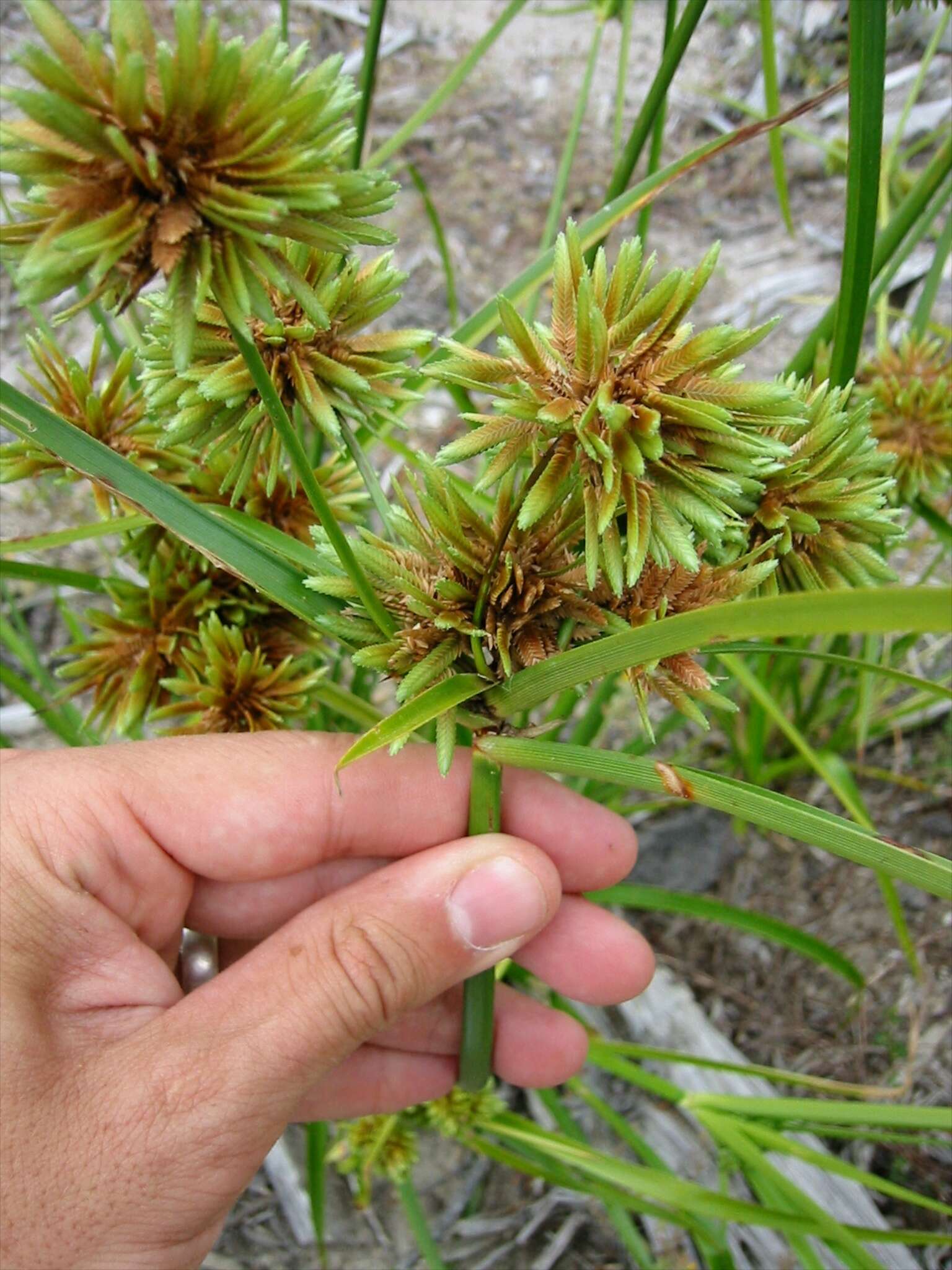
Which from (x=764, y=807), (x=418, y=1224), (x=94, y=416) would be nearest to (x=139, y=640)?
(x=94, y=416)

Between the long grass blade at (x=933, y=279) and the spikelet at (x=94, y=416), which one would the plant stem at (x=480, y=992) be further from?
the long grass blade at (x=933, y=279)

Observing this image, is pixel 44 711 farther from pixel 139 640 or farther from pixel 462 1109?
pixel 462 1109

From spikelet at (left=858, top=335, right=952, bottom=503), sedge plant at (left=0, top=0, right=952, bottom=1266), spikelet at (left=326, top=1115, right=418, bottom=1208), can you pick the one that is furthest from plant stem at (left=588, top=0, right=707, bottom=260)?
spikelet at (left=326, top=1115, right=418, bottom=1208)

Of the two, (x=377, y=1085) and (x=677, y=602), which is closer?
(x=677, y=602)

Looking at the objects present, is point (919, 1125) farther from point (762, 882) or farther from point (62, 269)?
point (62, 269)

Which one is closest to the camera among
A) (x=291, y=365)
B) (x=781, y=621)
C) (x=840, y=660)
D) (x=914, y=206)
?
(x=781, y=621)

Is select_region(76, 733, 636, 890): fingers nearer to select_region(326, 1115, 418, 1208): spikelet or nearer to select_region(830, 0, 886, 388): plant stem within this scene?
select_region(326, 1115, 418, 1208): spikelet
